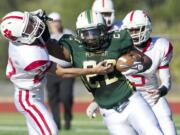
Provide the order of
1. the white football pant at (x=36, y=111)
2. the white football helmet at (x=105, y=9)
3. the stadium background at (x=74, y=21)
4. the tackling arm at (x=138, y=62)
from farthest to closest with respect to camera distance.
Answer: the stadium background at (x=74, y=21)
the white football helmet at (x=105, y=9)
the white football pant at (x=36, y=111)
the tackling arm at (x=138, y=62)

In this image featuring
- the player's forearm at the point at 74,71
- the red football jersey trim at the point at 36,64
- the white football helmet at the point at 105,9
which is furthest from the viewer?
the white football helmet at the point at 105,9

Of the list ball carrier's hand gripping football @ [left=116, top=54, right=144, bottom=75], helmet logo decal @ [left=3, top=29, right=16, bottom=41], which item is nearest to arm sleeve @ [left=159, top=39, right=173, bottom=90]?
ball carrier's hand gripping football @ [left=116, top=54, right=144, bottom=75]

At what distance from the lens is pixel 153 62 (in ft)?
25.7

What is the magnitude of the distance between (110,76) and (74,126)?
5734 mm

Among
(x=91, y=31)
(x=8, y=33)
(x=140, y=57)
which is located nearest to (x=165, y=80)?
(x=140, y=57)

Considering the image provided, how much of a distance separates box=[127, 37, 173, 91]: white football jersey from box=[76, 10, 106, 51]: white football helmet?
121cm

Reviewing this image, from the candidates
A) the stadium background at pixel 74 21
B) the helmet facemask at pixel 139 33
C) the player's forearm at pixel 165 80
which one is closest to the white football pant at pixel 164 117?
the player's forearm at pixel 165 80

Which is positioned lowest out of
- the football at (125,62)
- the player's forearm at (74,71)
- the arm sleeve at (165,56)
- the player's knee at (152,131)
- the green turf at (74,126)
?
the green turf at (74,126)

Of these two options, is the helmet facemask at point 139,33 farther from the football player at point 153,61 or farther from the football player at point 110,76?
the football player at point 110,76

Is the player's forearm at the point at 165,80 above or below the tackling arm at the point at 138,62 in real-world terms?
below

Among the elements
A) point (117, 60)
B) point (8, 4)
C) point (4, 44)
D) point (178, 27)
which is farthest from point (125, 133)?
point (8, 4)

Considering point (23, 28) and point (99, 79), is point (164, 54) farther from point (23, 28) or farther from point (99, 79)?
point (23, 28)

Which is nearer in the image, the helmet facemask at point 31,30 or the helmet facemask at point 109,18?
the helmet facemask at point 31,30

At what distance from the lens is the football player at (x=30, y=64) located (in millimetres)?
7152
